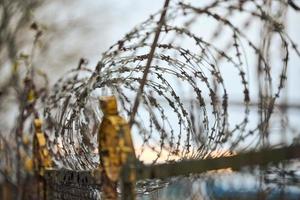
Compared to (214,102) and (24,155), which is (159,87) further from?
(24,155)

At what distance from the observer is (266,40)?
8.97 ft

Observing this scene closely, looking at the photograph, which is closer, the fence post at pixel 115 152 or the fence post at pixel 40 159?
the fence post at pixel 115 152

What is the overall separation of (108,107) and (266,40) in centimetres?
87

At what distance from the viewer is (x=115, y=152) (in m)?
2.98

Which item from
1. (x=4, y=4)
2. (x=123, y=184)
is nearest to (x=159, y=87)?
(x=123, y=184)

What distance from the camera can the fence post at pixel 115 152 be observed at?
288 cm

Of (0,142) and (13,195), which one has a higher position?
(0,142)

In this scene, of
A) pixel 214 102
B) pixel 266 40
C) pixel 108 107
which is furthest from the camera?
pixel 214 102

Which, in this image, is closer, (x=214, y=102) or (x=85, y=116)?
(x=214, y=102)

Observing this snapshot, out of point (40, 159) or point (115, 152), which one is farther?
point (40, 159)

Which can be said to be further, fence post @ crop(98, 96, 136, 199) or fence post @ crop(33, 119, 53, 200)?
fence post @ crop(33, 119, 53, 200)

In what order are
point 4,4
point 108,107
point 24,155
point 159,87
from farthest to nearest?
1. point 4,4
2. point 159,87
3. point 24,155
4. point 108,107

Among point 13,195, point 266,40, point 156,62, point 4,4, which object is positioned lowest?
point 13,195

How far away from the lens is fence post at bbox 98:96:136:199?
9.44 feet
